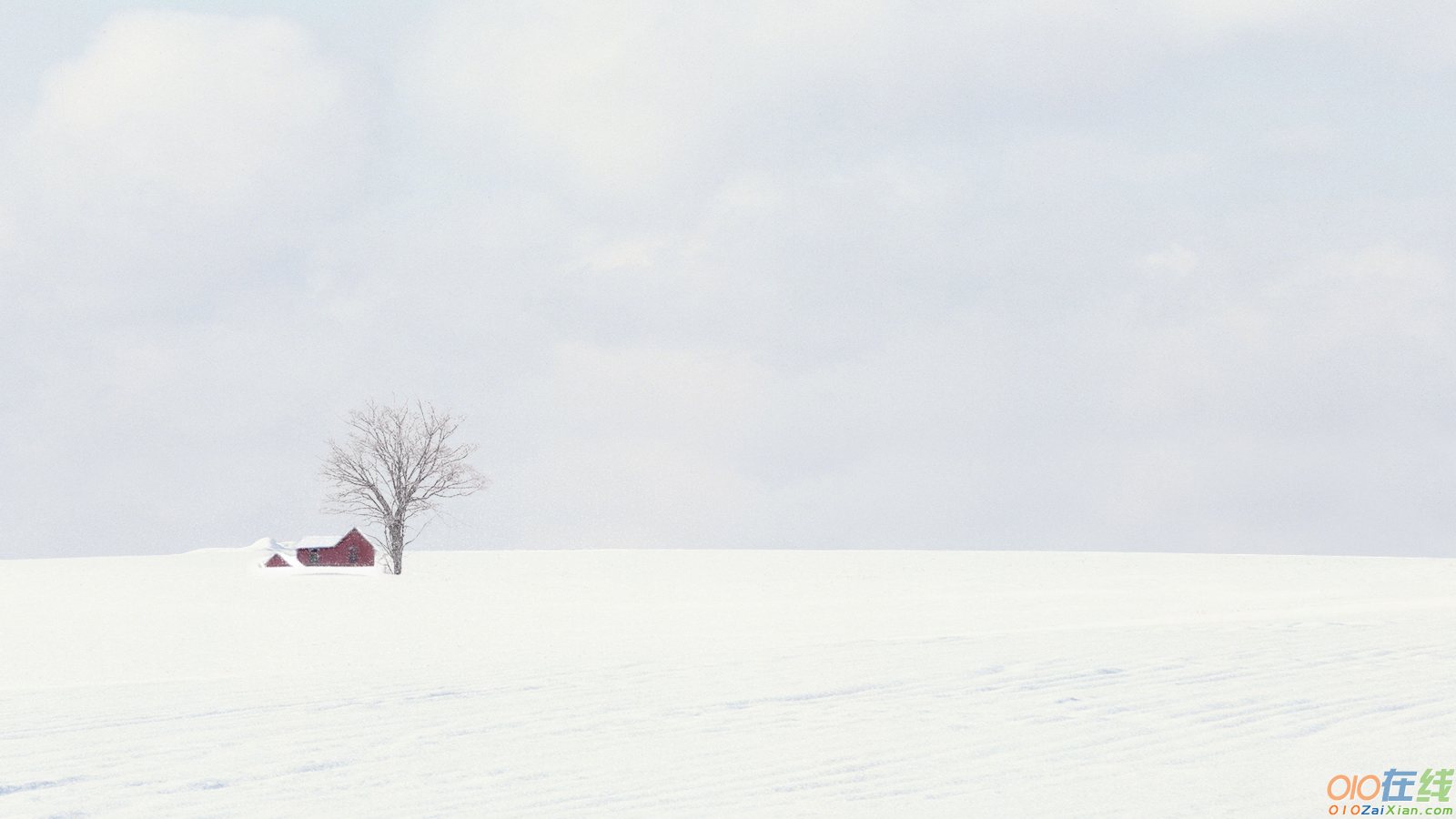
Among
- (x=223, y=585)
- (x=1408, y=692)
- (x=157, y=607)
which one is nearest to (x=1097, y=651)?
(x=1408, y=692)

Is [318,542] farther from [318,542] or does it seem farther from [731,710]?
[731,710]

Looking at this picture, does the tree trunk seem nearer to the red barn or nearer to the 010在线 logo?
the red barn

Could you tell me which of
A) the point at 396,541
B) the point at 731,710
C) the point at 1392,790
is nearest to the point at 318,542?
the point at 396,541

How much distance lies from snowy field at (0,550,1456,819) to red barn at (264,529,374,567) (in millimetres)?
17959

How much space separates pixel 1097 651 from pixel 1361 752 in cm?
562

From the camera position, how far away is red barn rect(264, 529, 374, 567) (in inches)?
1531

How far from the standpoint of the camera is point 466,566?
1783 inches

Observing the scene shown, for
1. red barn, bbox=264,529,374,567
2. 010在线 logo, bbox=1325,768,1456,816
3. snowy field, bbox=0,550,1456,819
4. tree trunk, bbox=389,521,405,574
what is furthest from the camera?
red barn, bbox=264,529,374,567

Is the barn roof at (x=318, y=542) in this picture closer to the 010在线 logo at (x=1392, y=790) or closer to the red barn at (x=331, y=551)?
the red barn at (x=331, y=551)

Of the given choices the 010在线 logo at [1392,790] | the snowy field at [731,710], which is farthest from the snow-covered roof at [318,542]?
the 010在线 logo at [1392,790]

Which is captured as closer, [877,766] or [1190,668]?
[877,766]

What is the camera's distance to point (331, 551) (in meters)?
39.0

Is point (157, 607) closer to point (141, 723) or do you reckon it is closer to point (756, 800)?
point (141, 723)

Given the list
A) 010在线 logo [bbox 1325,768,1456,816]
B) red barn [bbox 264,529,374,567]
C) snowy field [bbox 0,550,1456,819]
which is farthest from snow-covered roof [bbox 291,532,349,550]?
010在线 logo [bbox 1325,768,1456,816]
